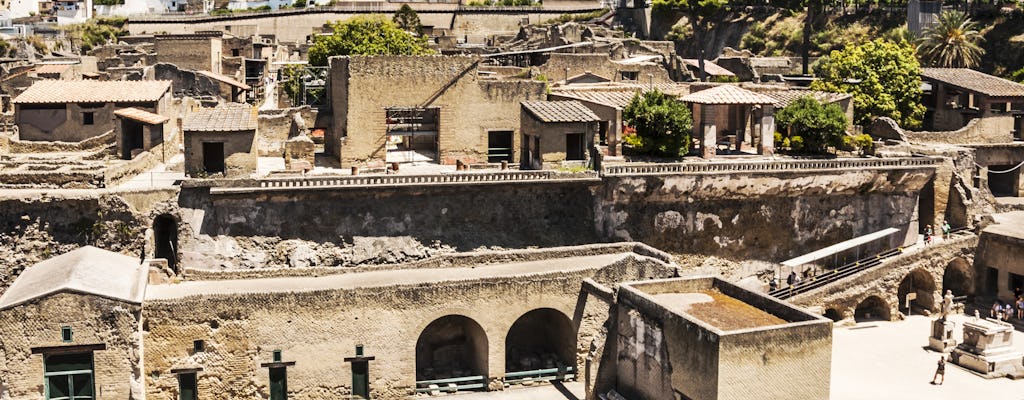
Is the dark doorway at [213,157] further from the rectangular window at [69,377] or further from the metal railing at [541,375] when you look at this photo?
the metal railing at [541,375]

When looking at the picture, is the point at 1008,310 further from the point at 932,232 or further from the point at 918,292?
the point at 932,232

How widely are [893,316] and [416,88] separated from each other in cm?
2068

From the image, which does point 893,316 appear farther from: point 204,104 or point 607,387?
point 204,104

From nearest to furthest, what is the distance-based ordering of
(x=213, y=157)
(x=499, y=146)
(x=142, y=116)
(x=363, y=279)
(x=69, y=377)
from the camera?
1. (x=69, y=377)
2. (x=363, y=279)
3. (x=213, y=157)
4. (x=142, y=116)
5. (x=499, y=146)

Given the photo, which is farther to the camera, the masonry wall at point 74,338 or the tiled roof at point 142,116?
the tiled roof at point 142,116

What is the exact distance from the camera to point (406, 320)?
33.2 meters

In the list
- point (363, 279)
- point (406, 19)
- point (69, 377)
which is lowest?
point (69, 377)

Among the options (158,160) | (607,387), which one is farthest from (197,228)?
(607,387)

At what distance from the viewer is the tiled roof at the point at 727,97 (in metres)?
46.5

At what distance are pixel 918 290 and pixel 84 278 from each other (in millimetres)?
31615

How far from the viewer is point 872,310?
44344 mm

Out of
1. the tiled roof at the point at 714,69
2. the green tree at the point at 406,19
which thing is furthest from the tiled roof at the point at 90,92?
the green tree at the point at 406,19

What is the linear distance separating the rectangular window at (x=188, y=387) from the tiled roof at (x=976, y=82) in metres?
38.9

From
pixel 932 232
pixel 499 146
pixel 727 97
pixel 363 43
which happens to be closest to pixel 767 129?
pixel 727 97
